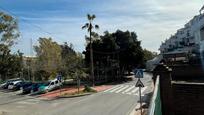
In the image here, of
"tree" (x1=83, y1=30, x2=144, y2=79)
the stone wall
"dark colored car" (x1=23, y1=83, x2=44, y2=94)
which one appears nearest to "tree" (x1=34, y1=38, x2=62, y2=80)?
"tree" (x1=83, y1=30, x2=144, y2=79)

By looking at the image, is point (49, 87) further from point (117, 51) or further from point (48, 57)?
point (48, 57)

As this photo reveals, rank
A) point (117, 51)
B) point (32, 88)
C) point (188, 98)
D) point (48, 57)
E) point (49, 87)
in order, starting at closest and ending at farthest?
point (188, 98), point (49, 87), point (32, 88), point (117, 51), point (48, 57)

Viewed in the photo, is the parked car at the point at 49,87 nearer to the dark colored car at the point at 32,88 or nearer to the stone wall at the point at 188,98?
the dark colored car at the point at 32,88

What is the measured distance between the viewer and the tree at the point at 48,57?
67081mm

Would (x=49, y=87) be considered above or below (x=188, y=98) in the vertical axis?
Answer: below

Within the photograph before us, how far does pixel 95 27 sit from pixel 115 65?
1129 centimetres

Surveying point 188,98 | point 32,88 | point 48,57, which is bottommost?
point 32,88

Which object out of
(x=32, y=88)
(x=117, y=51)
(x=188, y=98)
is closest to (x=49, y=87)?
(x=32, y=88)

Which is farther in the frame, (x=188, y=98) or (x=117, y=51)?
(x=117, y=51)

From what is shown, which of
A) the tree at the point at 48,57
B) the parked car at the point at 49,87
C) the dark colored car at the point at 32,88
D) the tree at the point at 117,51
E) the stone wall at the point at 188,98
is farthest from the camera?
the tree at the point at 48,57

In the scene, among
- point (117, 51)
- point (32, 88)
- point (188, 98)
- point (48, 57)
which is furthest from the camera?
point (48, 57)

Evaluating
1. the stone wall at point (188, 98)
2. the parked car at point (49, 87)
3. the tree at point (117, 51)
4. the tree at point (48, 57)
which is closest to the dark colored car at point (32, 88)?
the parked car at point (49, 87)

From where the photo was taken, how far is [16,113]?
3094cm

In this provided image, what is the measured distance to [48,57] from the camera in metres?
70.0
